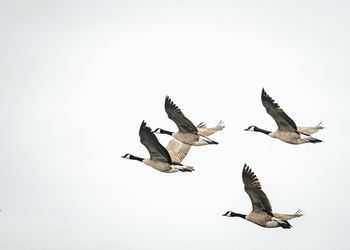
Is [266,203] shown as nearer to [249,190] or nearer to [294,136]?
[249,190]

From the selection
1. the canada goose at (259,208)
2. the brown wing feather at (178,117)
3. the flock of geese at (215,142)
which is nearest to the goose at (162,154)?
the flock of geese at (215,142)

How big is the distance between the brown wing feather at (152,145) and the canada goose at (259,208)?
176 inches

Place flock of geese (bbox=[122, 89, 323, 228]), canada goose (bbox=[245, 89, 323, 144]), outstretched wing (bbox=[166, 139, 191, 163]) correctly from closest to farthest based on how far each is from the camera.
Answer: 1. flock of geese (bbox=[122, 89, 323, 228])
2. canada goose (bbox=[245, 89, 323, 144])
3. outstretched wing (bbox=[166, 139, 191, 163])

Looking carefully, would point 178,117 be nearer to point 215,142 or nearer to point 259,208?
point 215,142

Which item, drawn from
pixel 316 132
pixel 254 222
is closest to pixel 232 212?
pixel 254 222

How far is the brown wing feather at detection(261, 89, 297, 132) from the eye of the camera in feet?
134

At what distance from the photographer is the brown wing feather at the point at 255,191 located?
3812 cm

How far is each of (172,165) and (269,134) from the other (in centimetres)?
576

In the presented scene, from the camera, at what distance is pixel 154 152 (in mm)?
41656

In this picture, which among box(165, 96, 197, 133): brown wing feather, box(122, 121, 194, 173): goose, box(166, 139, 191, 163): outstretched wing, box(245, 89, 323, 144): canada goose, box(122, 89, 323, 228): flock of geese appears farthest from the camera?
box(166, 139, 191, 163): outstretched wing

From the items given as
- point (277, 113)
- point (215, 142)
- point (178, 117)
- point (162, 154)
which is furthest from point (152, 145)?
point (277, 113)

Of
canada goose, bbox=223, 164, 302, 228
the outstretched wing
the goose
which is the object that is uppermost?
the outstretched wing

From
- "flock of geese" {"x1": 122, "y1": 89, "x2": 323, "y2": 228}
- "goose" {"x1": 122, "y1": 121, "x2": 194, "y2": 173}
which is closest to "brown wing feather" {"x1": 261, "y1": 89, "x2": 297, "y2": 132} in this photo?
"flock of geese" {"x1": 122, "y1": 89, "x2": 323, "y2": 228}

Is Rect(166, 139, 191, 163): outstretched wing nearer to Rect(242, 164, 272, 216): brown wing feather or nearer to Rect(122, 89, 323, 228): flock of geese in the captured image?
Rect(122, 89, 323, 228): flock of geese
